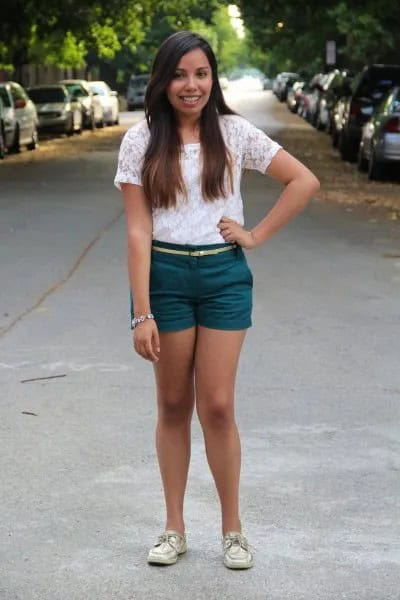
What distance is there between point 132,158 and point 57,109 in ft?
121

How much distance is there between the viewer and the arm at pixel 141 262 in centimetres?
441

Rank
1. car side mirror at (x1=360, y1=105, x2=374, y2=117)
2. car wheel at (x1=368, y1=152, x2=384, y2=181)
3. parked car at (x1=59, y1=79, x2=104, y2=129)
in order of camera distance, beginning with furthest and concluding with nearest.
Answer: parked car at (x1=59, y1=79, x2=104, y2=129) < car side mirror at (x1=360, y1=105, x2=374, y2=117) < car wheel at (x1=368, y1=152, x2=384, y2=181)

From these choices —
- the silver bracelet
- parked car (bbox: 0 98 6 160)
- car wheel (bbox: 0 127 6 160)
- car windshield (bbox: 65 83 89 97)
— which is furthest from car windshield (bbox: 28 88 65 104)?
the silver bracelet

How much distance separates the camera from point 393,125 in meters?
22.4

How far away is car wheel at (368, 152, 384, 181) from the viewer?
22812 millimetres

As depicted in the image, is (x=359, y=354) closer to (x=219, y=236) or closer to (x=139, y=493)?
(x=139, y=493)

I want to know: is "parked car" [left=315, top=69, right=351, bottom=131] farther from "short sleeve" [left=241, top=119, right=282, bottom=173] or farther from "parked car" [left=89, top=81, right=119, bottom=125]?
"short sleeve" [left=241, top=119, right=282, bottom=173]

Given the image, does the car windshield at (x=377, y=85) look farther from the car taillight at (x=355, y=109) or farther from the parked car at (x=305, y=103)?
the parked car at (x=305, y=103)

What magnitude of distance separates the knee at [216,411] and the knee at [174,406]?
7 centimetres

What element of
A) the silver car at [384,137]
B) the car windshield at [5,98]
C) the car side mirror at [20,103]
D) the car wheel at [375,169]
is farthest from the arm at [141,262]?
the car side mirror at [20,103]

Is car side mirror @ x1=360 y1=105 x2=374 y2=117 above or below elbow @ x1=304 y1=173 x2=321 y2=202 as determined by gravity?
below

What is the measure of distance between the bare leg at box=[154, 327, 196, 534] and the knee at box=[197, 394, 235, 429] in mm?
86

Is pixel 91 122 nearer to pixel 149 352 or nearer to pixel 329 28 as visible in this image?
pixel 329 28

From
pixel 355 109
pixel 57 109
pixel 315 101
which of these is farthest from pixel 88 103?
pixel 355 109
